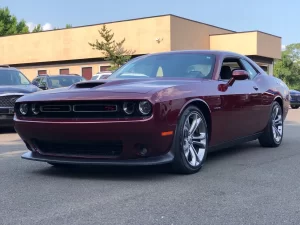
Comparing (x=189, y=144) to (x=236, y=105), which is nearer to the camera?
(x=189, y=144)

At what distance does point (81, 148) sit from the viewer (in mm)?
4996

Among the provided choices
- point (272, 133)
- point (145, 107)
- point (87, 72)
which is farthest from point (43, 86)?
point (87, 72)

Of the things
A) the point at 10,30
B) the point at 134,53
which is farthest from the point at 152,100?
the point at 10,30

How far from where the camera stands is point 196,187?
459 cm

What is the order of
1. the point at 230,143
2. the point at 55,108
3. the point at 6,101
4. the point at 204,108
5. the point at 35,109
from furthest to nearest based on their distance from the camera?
the point at 6,101
the point at 230,143
the point at 204,108
the point at 35,109
the point at 55,108

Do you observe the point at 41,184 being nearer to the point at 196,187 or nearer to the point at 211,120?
the point at 196,187

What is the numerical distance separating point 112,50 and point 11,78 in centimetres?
2623

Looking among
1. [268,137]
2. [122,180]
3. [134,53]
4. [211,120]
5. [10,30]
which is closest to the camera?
[122,180]

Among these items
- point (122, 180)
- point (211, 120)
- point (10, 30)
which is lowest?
point (122, 180)

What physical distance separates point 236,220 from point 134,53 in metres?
35.4

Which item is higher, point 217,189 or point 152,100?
point 152,100

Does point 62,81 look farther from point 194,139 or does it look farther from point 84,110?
point 84,110

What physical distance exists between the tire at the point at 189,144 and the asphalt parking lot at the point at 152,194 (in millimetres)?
111

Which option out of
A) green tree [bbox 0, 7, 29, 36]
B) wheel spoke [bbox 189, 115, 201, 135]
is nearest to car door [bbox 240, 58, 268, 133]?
wheel spoke [bbox 189, 115, 201, 135]
